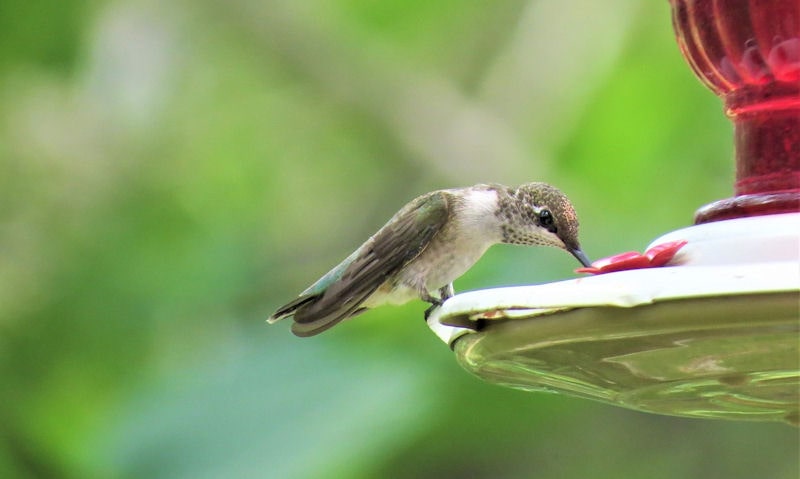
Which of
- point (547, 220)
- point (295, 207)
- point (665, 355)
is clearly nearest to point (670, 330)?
point (665, 355)

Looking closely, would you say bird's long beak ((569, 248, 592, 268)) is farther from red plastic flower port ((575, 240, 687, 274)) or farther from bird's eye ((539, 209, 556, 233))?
red plastic flower port ((575, 240, 687, 274))

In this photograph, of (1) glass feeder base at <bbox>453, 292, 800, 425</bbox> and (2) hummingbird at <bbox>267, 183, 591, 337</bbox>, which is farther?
(2) hummingbird at <bbox>267, 183, 591, 337</bbox>

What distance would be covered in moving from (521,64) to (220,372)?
2.46 meters

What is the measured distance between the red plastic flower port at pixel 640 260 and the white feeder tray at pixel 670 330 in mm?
25

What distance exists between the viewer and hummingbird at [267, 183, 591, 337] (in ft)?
13.6

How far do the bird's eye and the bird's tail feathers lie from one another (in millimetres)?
837

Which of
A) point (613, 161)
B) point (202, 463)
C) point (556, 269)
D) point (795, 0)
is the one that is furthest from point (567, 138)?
point (795, 0)

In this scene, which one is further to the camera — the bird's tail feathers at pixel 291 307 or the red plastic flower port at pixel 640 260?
the bird's tail feathers at pixel 291 307

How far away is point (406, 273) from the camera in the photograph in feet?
14.5

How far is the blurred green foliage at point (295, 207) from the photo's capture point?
5219 millimetres

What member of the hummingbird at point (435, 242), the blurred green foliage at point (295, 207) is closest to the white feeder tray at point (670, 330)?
the hummingbird at point (435, 242)

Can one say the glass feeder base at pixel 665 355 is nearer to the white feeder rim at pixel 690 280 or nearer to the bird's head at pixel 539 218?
the white feeder rim at pixel 690 280

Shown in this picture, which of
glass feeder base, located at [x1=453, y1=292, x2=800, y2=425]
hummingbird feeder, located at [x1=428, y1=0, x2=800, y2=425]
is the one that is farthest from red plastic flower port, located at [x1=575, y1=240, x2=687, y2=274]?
glass feeder base, located at [x1=453, y1=292, x2=800, y2=425]

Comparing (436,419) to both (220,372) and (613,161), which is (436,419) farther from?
(613,161)
